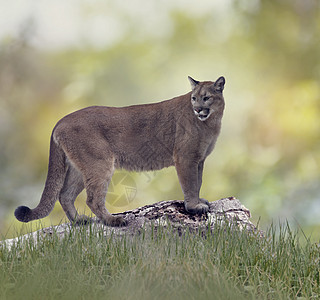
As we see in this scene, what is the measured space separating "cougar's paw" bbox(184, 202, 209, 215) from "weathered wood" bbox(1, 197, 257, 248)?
1.7 inches

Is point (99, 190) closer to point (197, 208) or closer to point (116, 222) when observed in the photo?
point (116, 222)

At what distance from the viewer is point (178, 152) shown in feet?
16.6

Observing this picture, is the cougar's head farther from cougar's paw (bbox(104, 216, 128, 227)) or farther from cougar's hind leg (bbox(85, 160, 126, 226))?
cougar's paw (bbox(104, 216, 128, 227))

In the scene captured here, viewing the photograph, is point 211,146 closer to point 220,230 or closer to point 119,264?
point 220,230

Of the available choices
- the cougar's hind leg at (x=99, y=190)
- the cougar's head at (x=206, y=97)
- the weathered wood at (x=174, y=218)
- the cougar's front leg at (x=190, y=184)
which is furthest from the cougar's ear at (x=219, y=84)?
the cougar's hind leg at (x=99, y=190)

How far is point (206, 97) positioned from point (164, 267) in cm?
206

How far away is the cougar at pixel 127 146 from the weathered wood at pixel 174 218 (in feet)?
0.34

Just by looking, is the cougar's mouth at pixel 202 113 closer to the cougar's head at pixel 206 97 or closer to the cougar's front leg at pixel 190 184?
the cougar's head at pixel 206 97

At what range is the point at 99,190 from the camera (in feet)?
15.8

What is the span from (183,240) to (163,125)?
1.48 m

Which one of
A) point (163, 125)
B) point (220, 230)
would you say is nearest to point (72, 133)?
point (163, 125)

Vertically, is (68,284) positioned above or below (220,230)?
below

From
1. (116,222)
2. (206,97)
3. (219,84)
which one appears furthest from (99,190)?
(219,84)

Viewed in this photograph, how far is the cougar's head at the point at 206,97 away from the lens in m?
4.96
